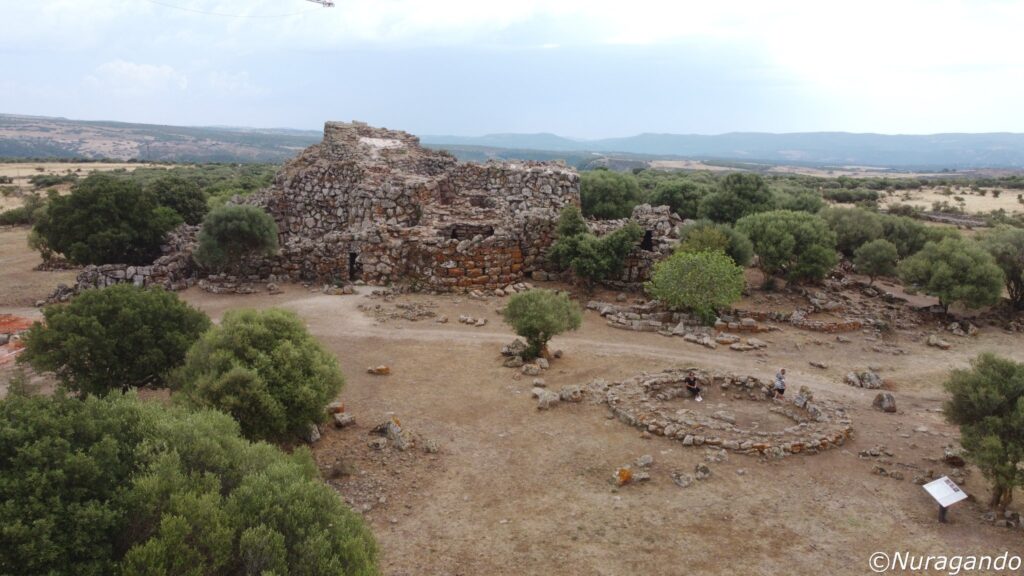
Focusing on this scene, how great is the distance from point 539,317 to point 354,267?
9681 mm

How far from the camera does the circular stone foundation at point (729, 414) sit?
449 inches

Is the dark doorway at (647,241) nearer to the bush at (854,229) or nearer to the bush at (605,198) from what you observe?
the bush at (605,198)

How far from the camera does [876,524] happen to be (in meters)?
9.18

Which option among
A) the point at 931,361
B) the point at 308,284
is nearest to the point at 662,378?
the point at 931,361

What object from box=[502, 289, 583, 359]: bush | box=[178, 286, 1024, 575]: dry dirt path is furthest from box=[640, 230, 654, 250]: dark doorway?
box=[502, 289, 583, 359]: bush

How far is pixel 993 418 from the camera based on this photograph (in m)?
9.66

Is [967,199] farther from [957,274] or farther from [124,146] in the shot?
[124,146]

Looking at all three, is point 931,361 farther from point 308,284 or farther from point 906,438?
point 308,284

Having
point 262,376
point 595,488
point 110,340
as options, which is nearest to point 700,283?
point 595,488

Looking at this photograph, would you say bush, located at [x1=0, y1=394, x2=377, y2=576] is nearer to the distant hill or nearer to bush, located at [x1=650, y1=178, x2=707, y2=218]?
bush, located at [x1=650, y1=178, x2=707, y2=218]

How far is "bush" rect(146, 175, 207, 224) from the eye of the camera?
2777 centimetres

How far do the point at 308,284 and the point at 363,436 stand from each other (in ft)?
38.8

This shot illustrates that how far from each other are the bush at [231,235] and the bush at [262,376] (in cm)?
1123

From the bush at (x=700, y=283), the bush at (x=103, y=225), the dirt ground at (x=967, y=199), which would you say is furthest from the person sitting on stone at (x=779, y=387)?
the dirt ground at (x=967, y=199)
